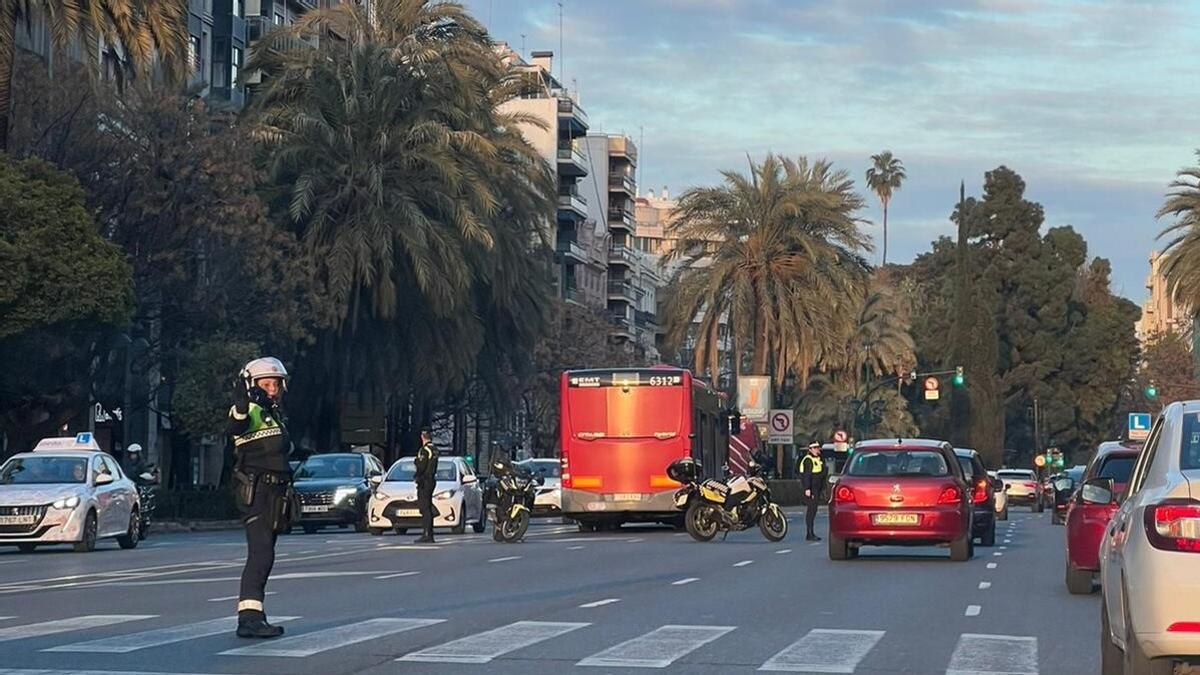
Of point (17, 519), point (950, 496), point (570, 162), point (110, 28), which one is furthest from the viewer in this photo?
point (570, 162)

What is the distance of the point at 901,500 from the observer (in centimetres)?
2680

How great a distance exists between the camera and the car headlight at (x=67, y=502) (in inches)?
1188

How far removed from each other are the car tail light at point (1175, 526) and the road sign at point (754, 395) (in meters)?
54.7

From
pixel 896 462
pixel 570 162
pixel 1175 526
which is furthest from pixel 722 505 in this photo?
pixel 570 162

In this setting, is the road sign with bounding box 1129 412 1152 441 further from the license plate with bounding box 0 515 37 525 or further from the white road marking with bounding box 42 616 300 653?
the white road marking with bounding box 42 616 300 653

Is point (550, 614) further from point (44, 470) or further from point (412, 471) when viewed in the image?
point (412, 471)

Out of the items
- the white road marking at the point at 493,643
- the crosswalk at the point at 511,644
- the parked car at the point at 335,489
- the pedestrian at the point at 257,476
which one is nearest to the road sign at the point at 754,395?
the parked car at the point at 335,489

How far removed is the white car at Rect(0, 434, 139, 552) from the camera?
30000 millimetres

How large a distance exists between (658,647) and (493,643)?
112 cm

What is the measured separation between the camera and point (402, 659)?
13.2m

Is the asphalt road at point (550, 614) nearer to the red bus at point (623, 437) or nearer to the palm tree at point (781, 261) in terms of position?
the red bus at point (623, 437)

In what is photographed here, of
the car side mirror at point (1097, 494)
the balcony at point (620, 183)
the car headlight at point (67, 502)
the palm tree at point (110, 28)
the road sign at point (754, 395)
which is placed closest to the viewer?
the car side mirror at point (1097, 494)

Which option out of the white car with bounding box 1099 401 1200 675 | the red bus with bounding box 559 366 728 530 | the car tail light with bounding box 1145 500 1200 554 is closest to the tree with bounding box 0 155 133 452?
the red bus with bounding box 559 366 728 530

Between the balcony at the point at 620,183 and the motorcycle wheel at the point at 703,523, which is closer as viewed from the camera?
the motorcycle wheel at the point at 703,523
